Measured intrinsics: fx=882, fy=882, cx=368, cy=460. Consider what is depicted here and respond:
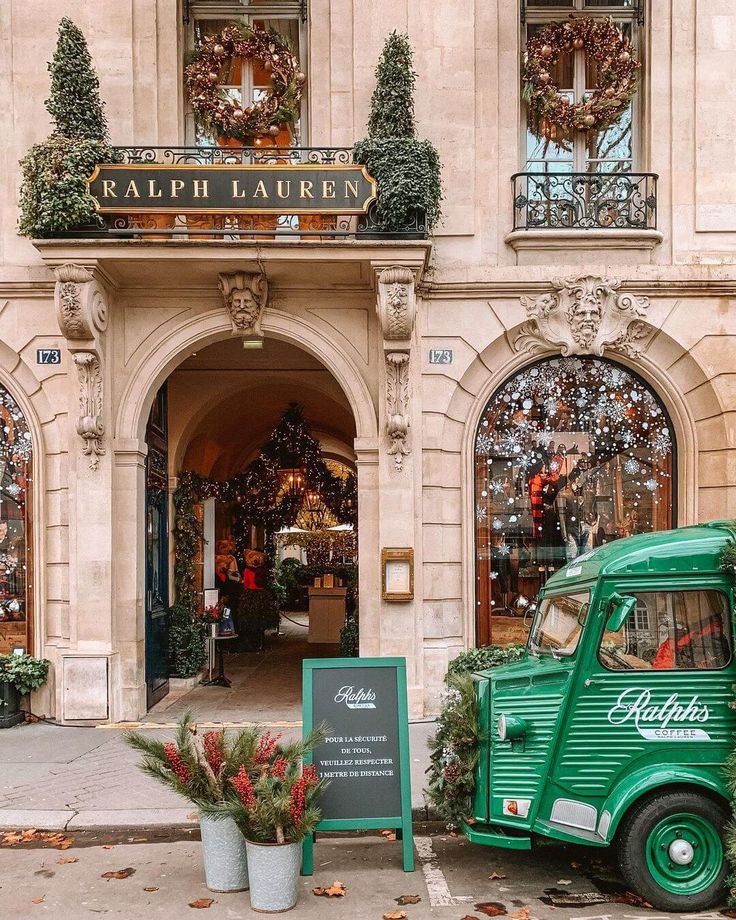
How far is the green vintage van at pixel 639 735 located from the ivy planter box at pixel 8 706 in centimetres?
659

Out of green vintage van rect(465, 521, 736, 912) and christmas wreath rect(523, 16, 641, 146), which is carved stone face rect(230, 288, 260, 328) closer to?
christmas wreath rect(523, 16, 641, 146)

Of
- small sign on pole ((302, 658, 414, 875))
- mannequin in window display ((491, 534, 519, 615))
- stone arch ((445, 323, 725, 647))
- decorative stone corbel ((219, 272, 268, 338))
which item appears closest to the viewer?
small sign on pole ((302, 658, 414, 875))

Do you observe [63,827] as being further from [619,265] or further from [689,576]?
[619,265]

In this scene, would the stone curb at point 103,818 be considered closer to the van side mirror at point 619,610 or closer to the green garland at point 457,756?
the green garland at point 457,756

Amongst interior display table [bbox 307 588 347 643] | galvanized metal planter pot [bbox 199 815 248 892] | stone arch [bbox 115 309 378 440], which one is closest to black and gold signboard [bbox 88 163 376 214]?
stone arch [bbox 115 309 378 440]

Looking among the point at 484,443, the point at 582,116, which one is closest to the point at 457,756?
the point at 484,443

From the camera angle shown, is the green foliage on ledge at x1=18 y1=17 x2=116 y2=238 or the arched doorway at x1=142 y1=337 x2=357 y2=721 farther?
the arched doorway at x1=142 y1=337 x2=357 y2=721

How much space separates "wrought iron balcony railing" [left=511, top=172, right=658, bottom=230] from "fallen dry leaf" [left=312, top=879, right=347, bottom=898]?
791 centimetres

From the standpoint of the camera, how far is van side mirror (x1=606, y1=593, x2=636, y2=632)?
5672 millimetres

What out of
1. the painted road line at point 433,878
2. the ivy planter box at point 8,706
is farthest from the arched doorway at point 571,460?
the ivy planter box at point 8,706

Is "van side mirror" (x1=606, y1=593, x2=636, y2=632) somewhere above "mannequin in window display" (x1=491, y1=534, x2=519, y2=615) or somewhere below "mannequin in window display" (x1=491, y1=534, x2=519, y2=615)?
above

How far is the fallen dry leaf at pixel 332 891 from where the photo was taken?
18.9ft

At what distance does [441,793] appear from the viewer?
6.03 metres

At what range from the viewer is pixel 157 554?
12.3m
